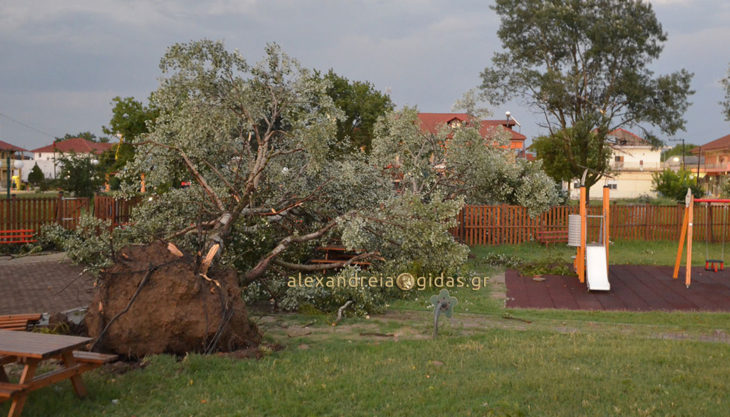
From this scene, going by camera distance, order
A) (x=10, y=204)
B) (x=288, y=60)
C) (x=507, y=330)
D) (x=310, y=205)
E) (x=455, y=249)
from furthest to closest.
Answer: (x=10, y=204), (x=310, y=205), (x=288, y=60), (x=455, y=249), (x=507, y=330)

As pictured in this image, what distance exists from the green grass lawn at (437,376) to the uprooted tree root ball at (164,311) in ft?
1.10

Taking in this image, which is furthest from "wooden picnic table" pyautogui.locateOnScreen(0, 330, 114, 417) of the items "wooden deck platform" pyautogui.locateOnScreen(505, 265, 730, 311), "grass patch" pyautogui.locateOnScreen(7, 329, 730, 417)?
"wooden deck platform" pyautogui.locateOnScreen(505, 265, 730, 311)

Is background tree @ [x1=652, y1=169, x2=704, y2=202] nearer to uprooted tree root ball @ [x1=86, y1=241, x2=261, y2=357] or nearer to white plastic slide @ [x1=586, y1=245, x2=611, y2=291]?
white plastic slide @ [x1=586, y1=245, x2=611, y2=291]

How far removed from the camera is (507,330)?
771 centimetres

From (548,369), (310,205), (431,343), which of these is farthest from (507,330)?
(310,205)

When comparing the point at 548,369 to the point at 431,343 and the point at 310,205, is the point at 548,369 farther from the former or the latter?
the point at 310,205

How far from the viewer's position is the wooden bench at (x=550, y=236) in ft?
59.6

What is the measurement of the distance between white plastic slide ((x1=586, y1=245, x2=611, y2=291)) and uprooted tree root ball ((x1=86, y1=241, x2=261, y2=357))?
7.16 meters

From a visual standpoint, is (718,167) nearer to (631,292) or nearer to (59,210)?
(631,292)

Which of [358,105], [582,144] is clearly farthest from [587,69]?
[358,105]

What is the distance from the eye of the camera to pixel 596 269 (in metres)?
11.4

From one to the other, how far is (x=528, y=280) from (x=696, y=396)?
7343mm

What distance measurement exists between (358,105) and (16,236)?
77.2 ft

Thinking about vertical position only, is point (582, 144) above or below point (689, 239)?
above
